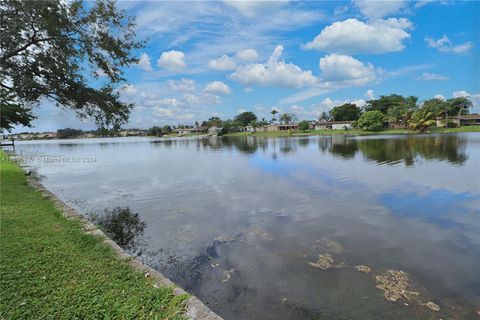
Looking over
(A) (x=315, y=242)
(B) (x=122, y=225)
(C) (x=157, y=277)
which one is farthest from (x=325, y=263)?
(B) (x=122, y=225)

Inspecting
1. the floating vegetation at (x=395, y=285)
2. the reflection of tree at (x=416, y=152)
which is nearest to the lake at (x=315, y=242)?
the floating vegetation at (x=395, y=285)

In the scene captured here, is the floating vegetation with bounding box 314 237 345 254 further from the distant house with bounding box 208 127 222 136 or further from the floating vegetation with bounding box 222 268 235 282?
the distant house with bounding box 208 127 222 136

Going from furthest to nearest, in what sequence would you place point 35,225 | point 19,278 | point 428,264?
point 35,225, point 428,264, point 19,278

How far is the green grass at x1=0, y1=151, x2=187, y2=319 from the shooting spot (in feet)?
11.3

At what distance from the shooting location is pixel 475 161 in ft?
58.2

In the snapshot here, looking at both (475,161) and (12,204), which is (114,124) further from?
(475,161)

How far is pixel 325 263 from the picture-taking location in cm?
564

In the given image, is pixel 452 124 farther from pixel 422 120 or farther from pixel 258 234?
pixel 258 234

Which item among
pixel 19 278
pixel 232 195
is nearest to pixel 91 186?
pixel 232 195

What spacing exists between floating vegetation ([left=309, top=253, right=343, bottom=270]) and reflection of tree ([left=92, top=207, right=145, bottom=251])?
448 cm

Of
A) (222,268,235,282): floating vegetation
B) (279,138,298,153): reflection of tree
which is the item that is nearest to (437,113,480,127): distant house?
(279,138,298,153): reflection of tree

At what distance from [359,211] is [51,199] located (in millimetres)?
11325

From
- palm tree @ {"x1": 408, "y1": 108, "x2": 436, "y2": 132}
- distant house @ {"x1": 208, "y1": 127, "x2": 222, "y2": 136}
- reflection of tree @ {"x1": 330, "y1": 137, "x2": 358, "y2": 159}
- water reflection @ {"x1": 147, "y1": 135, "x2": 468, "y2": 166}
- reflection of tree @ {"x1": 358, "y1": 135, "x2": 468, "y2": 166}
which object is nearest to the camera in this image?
reflection of tree @ {"x1": 358, "y1": 135, "x2": 468, "y2": 166}

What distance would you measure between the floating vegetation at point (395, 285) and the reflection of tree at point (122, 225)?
565cm
